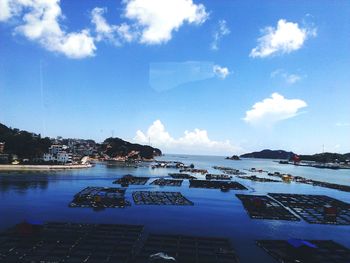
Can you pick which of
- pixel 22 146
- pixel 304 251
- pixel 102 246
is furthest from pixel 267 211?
pixel 22 146

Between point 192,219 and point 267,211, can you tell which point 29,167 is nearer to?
point 192,219

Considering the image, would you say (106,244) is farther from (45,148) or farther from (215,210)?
(45,148)

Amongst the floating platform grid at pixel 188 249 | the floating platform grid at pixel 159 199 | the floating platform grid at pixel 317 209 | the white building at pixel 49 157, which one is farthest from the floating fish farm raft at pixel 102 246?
the white building at pixel 49 157

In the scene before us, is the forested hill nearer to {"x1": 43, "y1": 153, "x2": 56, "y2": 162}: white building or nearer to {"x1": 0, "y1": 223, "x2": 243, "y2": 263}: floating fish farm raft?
{"x1": 43, "y1": 153, "x2": 56, "y2": 162}: white building

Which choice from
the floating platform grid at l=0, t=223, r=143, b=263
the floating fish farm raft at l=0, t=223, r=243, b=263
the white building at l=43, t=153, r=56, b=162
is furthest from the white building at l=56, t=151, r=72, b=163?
the floating fish farm raft at l=0, t=223, r=243, b=263

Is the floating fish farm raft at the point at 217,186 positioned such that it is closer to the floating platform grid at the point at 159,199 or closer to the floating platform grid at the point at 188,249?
the floating platform grid at the point at 159,199

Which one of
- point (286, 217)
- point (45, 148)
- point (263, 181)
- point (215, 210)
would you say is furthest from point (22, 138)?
point (286, 217)
